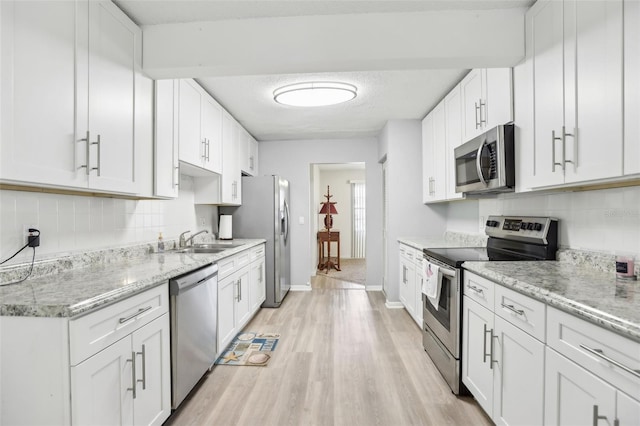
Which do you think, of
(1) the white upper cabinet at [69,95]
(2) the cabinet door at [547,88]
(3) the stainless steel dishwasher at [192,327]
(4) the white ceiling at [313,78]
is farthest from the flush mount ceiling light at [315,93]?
(3) the stainless steel dishwasher at [192,327]

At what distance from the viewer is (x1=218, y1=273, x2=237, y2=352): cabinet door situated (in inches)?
102

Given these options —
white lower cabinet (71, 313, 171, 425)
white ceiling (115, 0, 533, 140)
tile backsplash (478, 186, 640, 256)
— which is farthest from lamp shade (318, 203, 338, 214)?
white lower cabinet (71, 313, 171, 425)

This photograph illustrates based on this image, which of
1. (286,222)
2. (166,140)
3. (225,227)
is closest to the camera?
(166,140)

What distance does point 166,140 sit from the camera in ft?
7.67

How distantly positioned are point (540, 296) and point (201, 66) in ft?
7.36

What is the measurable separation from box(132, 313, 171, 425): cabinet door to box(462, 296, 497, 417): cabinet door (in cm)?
178

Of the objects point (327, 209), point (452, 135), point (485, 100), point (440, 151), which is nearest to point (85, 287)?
point (485, 100)

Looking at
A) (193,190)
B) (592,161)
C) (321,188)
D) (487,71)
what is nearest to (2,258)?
(193,190)

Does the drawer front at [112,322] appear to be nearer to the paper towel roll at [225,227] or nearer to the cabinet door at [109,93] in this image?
the cabinet door at [109,93]

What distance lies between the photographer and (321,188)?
328 inches

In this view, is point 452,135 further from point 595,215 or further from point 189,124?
point 189,124

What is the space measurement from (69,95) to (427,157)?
135 inches

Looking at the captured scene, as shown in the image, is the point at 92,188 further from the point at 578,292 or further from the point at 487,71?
the point at 487,71

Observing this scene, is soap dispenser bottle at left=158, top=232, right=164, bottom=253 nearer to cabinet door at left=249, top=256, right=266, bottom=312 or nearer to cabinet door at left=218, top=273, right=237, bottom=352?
cabinet door at left=218, top=273, right=237, bottom=352
